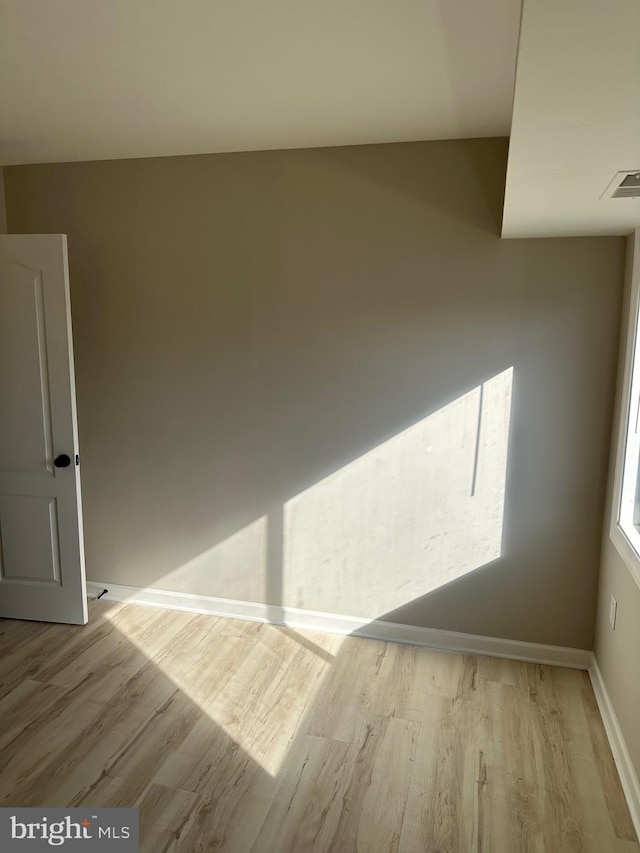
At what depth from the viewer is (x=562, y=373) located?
9.16 feet

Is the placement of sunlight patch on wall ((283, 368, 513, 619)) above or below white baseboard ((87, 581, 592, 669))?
above

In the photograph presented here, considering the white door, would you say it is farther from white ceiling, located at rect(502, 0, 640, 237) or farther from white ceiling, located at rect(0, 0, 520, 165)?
white ceiling, located at rect(502, 0, 640, 237)

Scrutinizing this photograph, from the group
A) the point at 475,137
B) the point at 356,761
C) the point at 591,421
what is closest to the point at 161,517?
the point at 356,761

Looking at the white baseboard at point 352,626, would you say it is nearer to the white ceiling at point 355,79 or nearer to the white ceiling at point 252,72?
the white ceiling at point 355,79

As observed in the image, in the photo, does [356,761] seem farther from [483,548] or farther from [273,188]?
[273,188]

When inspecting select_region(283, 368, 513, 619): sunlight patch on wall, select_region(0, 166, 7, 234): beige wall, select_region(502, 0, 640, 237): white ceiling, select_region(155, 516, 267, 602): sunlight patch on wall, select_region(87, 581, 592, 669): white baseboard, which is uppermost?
select_region(0, 166, 7, 234): beige wall

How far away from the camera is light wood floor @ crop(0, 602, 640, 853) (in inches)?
78.8

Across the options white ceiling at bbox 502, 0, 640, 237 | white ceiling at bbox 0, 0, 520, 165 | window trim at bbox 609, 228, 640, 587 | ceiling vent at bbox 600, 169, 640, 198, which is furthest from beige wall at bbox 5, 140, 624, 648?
ceiling vent at bbox 600, 169, 640, 198

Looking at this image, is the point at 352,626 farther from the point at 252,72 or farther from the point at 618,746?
the point at 252,72

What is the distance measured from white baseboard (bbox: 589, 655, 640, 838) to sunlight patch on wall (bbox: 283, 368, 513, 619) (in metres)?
0.70

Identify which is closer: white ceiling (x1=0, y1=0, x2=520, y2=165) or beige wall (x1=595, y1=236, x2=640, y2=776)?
white ceiling (x1=0, y1=0, x2=520, y2=165)

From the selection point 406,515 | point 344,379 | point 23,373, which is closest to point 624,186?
point 344,379

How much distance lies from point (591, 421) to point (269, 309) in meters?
1.67

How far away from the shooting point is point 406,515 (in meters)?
3.07
